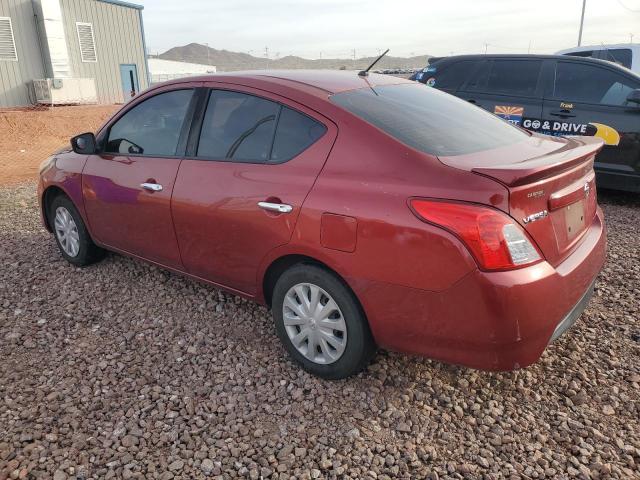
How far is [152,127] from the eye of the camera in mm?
3711

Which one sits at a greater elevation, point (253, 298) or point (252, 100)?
point (252, 100)

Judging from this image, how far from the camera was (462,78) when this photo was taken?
23.7 feet

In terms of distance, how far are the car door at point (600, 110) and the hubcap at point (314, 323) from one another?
452 centimetres

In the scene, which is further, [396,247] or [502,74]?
[502,74]

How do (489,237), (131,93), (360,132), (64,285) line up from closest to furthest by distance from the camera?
(489,237)
(360,132)
(64,285)
(131,93)

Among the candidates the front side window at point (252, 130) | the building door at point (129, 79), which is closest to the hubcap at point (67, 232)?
the front side window at point (252, 130)

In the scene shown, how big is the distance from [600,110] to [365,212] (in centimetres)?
501

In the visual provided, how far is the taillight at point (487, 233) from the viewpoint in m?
2.15

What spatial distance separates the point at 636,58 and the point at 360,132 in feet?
30.3

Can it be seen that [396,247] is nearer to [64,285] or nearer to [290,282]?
[290,282]

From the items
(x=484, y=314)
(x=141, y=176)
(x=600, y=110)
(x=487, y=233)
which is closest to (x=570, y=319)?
(x=484, y=314)

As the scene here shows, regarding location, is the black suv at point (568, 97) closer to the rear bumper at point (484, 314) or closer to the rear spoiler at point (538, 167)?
the rear spoiler at point (538, 167)

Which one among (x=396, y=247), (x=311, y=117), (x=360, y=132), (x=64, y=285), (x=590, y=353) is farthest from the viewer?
(x=64, y=285)

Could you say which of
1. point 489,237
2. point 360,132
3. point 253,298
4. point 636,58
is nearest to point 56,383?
point 253,298
